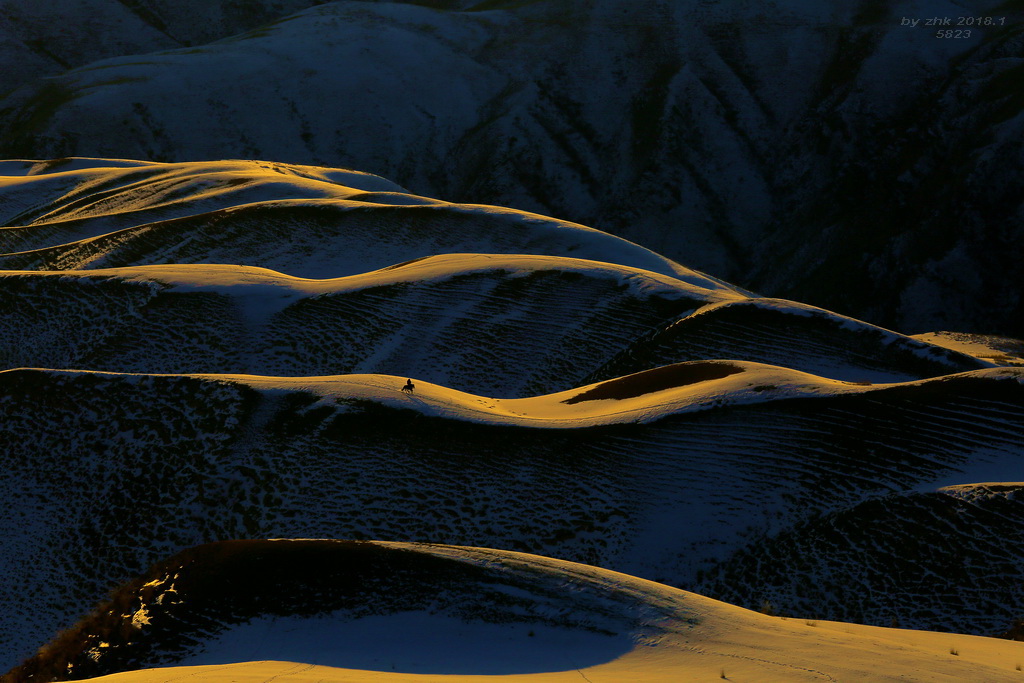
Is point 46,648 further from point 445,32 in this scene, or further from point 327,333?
point 445,32

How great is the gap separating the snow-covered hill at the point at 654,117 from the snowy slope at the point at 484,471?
7005cm

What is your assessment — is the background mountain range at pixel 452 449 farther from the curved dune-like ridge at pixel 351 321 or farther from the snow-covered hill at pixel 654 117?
the snow-covered hill at pixel 654 117

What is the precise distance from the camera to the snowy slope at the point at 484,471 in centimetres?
1942

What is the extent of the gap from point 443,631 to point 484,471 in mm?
7435

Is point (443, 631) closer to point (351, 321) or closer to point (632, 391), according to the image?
point (632, 391)

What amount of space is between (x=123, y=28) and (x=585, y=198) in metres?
78.9

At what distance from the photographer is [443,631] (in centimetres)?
1332

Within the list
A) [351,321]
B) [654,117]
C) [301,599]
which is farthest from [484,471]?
[654,117]

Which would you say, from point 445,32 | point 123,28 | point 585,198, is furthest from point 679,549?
point 123,28

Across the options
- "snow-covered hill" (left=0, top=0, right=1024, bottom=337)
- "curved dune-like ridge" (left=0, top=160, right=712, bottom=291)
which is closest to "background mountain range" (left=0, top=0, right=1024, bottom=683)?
"curved dune-like ridge" (left=0, top=160, right=712, bottom=291)

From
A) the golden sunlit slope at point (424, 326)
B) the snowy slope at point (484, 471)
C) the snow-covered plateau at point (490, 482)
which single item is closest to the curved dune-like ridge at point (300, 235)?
the snow-covered plateau at point (490, 482)

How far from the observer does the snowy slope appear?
19.4 meters

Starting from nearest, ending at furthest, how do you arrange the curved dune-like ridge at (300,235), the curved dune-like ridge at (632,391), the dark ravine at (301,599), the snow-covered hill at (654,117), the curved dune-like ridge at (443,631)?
the curved dune-like ridge at (443,631)
the dark ravine at (301,599)
the curved dune-like ridge at (632,391)
the curved dune-like ridge at (300,235)
the snow-covered hill at (654,117)

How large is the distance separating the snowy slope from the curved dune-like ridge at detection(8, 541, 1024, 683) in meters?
4.19
